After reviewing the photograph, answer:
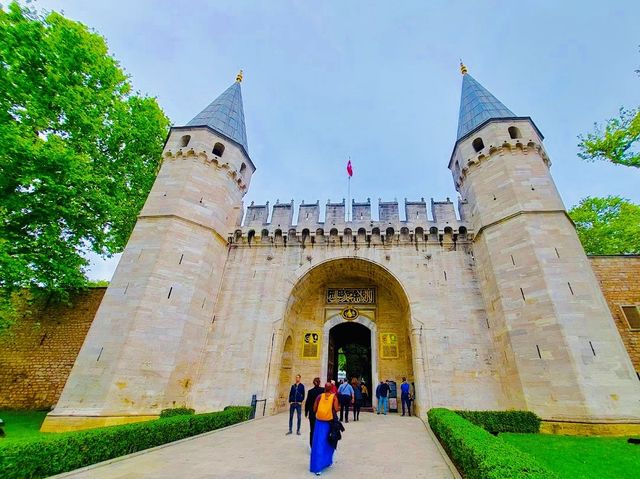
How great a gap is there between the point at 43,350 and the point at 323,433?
48.7 feet

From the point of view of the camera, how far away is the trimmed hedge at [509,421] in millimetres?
8859

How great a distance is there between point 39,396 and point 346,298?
1410 cm

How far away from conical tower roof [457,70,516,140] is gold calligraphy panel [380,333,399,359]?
36.1ft

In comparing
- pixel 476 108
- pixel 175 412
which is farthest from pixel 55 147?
pixel 476 108

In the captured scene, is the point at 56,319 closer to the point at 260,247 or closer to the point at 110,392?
the point at 110,392

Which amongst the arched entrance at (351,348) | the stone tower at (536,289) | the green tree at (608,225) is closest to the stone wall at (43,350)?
the arched entrance at (351,348)

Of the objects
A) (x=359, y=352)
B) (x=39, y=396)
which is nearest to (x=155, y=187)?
(x=39, y=396)

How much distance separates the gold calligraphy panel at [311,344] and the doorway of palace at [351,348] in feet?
2.30

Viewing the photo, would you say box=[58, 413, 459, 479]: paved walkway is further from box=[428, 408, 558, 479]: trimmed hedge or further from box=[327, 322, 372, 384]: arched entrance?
box=[327, 322, 372, 384]: arched entrance

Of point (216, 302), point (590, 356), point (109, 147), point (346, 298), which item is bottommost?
point (590, 356)

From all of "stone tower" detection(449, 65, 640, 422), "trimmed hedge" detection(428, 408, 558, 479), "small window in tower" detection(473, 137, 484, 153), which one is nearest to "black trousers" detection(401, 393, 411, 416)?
"stone tower" detection(449, 65, 640, 422)

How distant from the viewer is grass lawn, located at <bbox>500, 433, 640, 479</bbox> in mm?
5199

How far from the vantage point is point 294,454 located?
19.3ft

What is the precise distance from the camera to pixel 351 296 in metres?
15.8
